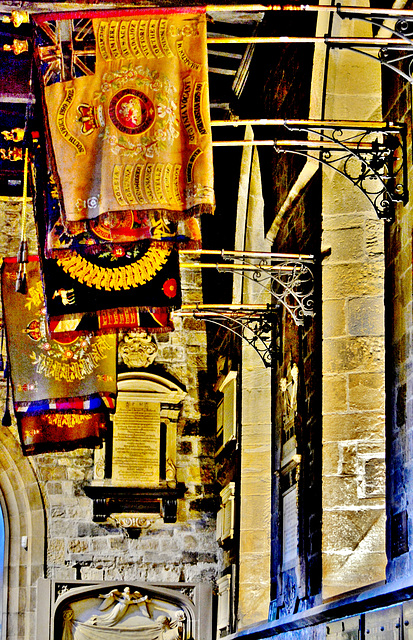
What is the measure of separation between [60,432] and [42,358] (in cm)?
89

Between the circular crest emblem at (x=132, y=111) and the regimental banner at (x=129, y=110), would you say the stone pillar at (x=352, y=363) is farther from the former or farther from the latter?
the circular crest emblem at (x=132, y=111)

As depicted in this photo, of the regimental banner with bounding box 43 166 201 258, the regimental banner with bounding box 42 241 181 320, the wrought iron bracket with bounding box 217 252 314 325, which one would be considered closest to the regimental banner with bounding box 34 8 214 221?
the regimental banner with bounding box 43 166 201 258

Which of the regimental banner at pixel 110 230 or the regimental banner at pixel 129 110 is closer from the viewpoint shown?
the regimental banner at pixel 129 110

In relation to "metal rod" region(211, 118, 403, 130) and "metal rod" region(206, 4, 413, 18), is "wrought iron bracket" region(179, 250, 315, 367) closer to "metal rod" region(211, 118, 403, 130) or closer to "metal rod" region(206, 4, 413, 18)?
"metal rod" region(211, 118, 403, 130)

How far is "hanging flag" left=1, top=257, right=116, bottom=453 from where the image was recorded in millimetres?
8297

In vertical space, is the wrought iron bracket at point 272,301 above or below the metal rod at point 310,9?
below

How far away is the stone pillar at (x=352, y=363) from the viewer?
229 inches

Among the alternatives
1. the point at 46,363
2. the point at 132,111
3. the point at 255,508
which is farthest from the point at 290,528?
the point at 132,111

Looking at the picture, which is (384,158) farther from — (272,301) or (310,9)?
(272,301)

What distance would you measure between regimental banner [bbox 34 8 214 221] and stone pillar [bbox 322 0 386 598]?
1.49 metres

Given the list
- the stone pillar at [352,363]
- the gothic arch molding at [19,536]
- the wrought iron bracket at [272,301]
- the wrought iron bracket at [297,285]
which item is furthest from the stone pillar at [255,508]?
the stone pillar at [352,363]

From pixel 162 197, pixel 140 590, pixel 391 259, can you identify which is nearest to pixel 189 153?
pixel 162 197

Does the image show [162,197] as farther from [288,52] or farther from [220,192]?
[220,192]

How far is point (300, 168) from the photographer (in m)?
6.97
